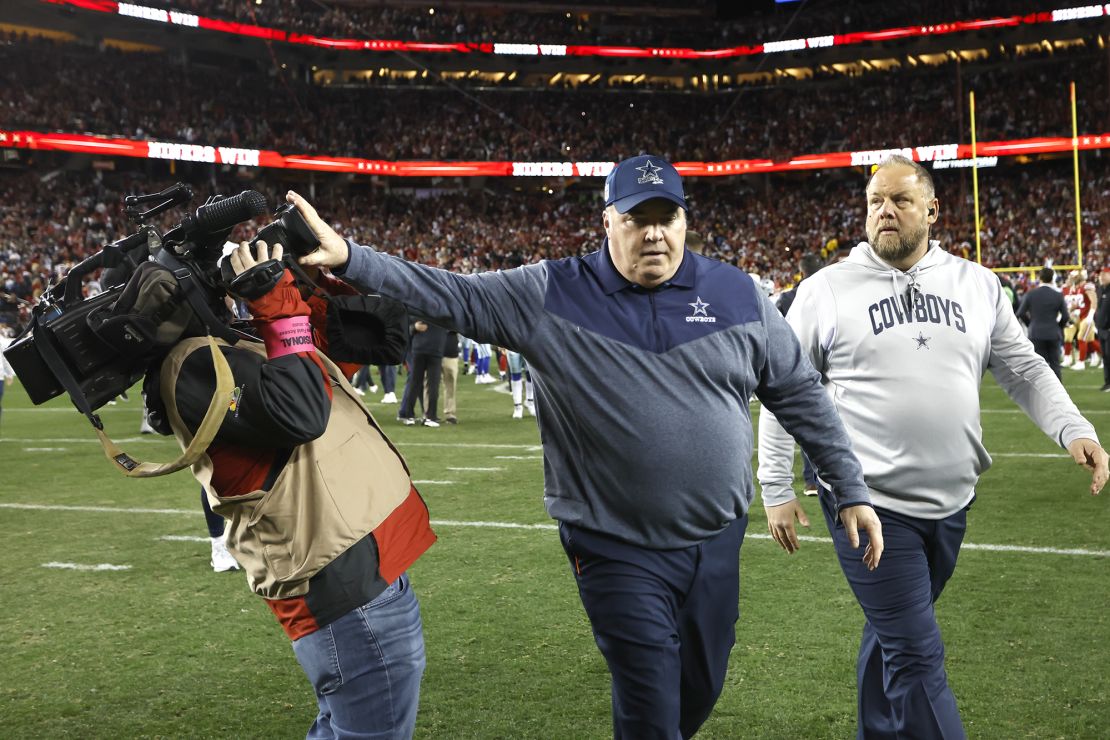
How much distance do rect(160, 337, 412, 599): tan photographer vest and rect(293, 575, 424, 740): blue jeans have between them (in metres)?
0.15

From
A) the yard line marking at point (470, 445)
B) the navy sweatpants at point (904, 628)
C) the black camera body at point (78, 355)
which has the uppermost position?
the black camera body at point (78, 355)

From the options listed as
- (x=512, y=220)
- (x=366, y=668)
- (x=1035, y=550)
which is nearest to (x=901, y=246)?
(x=366, y=668)

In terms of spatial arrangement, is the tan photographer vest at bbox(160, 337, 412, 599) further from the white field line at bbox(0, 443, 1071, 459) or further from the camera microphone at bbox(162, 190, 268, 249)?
the white field line at bbox(0, 443, 1071, 459)

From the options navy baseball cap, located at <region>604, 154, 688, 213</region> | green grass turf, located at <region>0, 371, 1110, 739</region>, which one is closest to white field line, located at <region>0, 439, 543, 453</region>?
green grass turf, located at <region>0, 371, 1110, 739</region>

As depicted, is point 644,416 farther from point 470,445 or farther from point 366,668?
point 470,445

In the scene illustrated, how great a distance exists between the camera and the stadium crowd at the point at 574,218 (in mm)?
38156

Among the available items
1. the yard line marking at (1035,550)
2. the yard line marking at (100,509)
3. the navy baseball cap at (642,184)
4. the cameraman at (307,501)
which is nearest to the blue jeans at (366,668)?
the cameraman at (307,501)

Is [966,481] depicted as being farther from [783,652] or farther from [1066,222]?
[1066,222]

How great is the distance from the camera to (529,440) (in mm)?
12336

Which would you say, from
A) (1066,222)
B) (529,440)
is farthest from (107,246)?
(1066,222)

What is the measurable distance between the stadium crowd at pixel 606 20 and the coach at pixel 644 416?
45.5 meters

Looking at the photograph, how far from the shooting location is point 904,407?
11.7 feet

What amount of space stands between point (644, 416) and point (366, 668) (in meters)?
0.94

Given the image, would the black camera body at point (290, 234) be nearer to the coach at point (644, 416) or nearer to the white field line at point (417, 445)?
the coach at point (644, 416)
